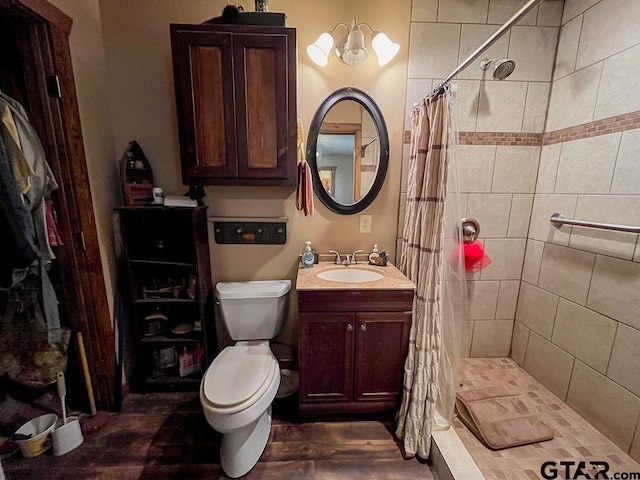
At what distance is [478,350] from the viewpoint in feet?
6.68

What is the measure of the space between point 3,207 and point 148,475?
4.53 ft

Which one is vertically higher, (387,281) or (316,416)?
(387,281)

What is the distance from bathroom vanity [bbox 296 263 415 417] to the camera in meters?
1.45

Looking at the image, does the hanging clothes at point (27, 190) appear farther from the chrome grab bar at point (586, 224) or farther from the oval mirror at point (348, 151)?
the chrome grab bar at point (586, 224)

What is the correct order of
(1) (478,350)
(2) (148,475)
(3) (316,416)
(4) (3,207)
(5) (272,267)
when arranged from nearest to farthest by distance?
(4) (3,207) < (2) (148,475) < (3) (316,416) < (5) (272,267) < (1) (478,350)

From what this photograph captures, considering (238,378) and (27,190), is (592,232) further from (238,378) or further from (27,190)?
(27,190)

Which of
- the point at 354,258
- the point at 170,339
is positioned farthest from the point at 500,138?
the point at 170,339

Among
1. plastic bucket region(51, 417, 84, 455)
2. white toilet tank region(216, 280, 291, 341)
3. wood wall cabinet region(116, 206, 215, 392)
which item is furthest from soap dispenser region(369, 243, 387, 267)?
plastic bucket region(51, 417, 84, 455)

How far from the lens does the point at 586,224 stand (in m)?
1.45

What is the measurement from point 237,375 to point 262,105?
4.68 feet

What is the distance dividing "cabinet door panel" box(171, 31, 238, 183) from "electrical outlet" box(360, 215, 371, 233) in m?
0.88

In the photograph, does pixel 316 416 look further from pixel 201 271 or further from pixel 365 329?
pixel 201 271

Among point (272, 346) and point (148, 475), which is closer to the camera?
point (148, 475)

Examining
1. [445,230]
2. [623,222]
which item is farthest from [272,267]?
[623,222]
